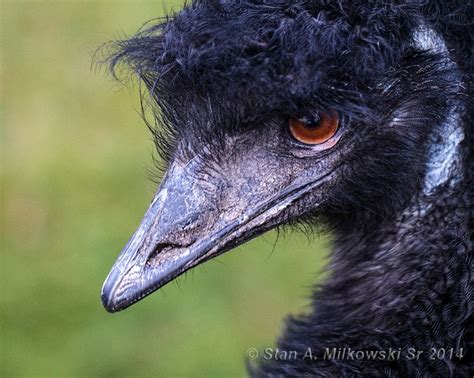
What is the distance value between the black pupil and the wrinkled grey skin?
0.08m

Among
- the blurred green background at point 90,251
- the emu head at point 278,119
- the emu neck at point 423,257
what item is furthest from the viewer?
the blurred green background at point 90,251

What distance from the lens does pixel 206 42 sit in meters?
2.63

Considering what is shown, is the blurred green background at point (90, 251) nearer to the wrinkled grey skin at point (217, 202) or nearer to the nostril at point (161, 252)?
the wrinkled grey skin at point (217, 202)

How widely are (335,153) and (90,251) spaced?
3.04m

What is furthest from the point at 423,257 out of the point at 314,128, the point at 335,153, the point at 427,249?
the point at 314,128

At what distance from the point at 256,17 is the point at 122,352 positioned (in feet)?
9.11

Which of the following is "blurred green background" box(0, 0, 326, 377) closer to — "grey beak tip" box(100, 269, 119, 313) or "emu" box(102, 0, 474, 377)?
"emu" box(102, 0, 474, 377)

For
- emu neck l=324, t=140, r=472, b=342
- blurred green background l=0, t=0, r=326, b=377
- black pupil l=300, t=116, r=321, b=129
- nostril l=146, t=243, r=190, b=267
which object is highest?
blurred green background l=0, t=0, r=326, b=377

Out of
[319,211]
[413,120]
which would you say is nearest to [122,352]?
[319,211]

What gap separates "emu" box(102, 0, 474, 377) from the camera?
8.46 feet

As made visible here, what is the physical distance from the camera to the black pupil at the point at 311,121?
2.64 meters

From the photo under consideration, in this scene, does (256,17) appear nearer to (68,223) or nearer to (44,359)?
(44,359)

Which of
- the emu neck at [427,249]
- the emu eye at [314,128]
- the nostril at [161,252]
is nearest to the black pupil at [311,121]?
the emu eye at [314,128]

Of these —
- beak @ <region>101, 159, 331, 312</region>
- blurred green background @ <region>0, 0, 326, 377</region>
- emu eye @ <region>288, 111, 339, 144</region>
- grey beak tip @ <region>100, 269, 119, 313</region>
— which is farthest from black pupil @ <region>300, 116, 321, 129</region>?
blurred green background @ <region>0, 0, 326, 377</region>
